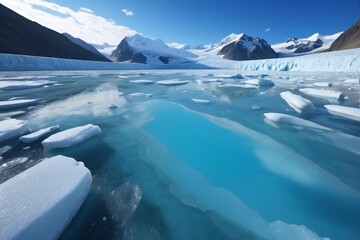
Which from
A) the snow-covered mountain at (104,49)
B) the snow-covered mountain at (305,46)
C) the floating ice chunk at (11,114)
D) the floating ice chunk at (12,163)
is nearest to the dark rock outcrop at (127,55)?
the snow-covered mountain at (104,49)

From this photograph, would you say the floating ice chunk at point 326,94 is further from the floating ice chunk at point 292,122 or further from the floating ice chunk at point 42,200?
the floating ice chunk at point 42,200

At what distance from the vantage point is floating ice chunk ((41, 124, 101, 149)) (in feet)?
8.39

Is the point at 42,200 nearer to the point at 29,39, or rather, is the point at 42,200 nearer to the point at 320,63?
the point at 320,63

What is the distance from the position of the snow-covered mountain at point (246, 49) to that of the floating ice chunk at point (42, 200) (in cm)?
8323

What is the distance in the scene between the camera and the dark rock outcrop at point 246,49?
8044cm

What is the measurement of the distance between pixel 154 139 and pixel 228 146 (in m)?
1.10

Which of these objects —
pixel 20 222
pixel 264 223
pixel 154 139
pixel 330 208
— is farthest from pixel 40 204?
pixel 330 208

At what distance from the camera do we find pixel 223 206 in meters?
1.62

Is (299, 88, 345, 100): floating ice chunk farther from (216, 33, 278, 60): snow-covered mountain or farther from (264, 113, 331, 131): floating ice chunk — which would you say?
(216, 33, 278, 60): snow-covered mountain

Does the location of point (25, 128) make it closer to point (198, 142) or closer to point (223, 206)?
point (198, 142)

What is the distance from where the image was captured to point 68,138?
104 inches

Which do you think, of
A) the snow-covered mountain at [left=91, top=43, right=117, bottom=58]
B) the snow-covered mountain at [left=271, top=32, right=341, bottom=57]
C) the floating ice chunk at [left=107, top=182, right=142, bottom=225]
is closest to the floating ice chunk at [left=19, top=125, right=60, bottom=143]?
the floating ice chunk at [left=107, top=182, right=142, bottom=225]

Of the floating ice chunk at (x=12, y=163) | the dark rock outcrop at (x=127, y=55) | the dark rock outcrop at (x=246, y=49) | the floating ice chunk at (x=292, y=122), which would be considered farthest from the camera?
the dark rock outcrop at (x=246, y=49)

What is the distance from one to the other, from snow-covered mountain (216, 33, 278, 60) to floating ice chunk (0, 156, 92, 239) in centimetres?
8323
